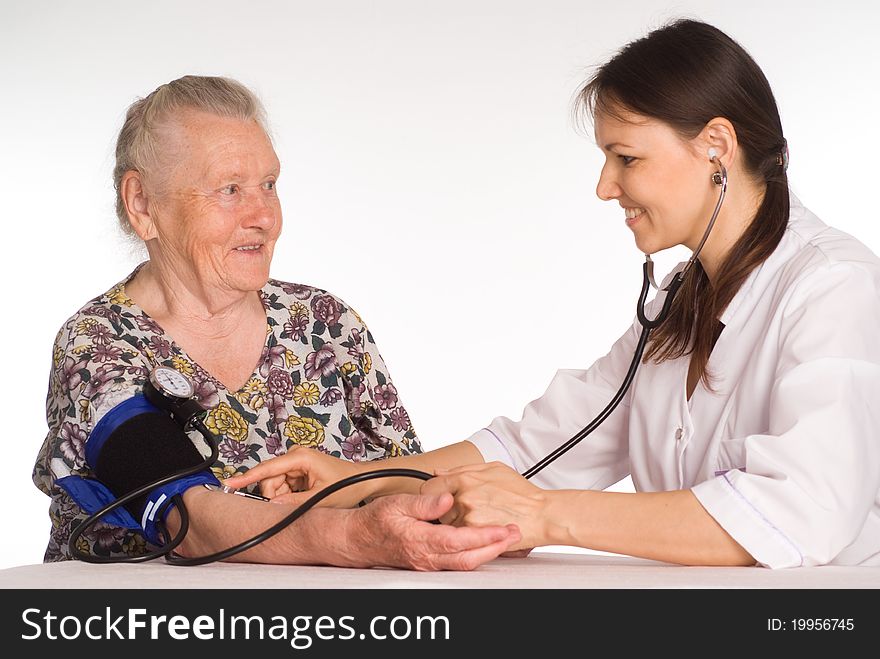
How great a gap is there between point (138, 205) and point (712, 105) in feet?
3.19

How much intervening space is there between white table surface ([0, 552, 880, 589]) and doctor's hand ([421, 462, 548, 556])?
0.17 feet

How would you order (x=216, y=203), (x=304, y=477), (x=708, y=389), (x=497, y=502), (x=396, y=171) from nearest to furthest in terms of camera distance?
1. (x=497, y=502)
2. (x=708, y=389)
3. (x=304, y=477)
4. (x=216, y=203)
5. (x=396, y=171)

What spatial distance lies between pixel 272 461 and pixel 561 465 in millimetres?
528

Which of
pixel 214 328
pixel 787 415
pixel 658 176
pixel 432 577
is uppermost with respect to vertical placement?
pixel 658 176

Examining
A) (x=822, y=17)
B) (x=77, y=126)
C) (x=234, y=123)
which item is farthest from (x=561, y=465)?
(x=77, y=126)

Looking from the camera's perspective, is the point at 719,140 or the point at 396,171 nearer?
the point at 719,140

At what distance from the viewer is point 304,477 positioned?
5.51ft

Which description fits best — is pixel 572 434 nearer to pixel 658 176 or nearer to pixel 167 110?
pixel 658 176

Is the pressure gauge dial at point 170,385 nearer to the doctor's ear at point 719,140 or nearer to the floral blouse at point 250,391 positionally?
the floral blouse at point 250,391

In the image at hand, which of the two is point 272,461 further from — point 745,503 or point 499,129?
point 499,129

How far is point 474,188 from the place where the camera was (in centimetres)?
427

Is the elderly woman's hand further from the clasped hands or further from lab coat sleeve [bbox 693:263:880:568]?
lab coat sleeve [bbox 693:263:880:568]

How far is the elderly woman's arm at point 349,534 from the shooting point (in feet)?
4.03
